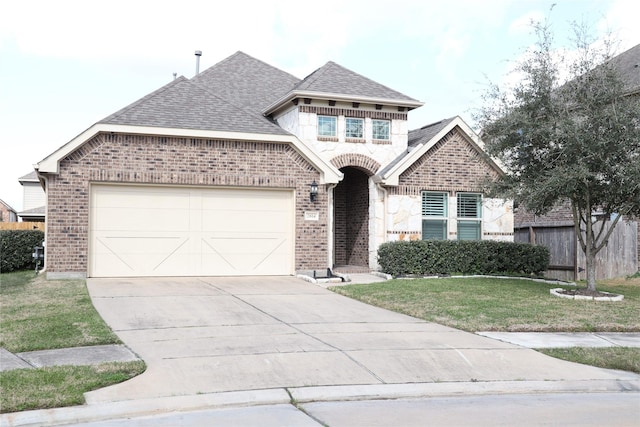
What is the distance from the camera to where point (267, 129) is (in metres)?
17.7

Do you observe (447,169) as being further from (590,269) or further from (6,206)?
(6,206)

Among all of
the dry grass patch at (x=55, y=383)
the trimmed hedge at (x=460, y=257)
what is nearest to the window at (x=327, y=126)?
the trimmed hedge at (x=460, y=257)

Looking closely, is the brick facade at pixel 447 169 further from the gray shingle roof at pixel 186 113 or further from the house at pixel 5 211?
the house at pixel 5 211

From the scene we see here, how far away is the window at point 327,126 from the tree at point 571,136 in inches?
228

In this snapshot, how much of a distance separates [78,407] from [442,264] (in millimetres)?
13147

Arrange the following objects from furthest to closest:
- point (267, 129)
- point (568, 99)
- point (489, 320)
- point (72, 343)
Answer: point (267, 129), point (568, 99), point (489, 320), point (72, 343)

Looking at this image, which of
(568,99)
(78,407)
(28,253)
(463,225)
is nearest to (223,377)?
(78,407)

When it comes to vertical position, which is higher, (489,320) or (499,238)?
(499,238)

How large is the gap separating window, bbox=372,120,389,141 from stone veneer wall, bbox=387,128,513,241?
158cm

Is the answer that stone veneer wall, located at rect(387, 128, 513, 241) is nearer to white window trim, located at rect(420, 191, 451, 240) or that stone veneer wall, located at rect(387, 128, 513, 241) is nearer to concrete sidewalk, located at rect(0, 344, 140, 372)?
white window trim, located at rect(420, 191, 451, 240)

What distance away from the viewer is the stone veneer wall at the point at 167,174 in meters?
15.9

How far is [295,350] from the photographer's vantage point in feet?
28.1

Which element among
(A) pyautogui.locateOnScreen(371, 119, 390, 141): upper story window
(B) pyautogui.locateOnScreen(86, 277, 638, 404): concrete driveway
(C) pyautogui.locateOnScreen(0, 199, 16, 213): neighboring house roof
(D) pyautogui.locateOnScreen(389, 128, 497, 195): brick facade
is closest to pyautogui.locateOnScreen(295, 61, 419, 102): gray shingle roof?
(A) pyautogui.locateOnScreen(371, 119, 390, 141): upper story window

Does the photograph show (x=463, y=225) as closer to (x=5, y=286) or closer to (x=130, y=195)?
(x=130, y=195)
